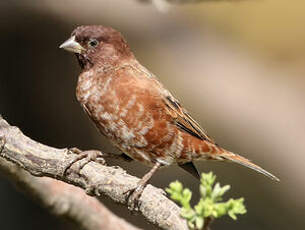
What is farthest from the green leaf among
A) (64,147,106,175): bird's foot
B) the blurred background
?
the blurred background

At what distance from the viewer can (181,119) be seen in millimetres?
5129

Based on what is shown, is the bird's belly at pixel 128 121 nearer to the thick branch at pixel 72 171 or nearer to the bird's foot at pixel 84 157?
the bird's foot at pixel 84 157

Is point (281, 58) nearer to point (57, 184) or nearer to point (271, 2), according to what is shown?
point (271, 2)

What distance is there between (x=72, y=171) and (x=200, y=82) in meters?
→ 5.13

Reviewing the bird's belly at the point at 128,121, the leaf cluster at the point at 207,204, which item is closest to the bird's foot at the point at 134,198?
the bird's belly at the point at 128,121

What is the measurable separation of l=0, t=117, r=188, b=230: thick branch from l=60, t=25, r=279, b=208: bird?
445 millimetres

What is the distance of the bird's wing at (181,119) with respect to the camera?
5039 millimetres

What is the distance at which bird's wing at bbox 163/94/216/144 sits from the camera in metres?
5.04

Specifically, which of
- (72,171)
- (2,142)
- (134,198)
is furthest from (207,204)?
(2,142)

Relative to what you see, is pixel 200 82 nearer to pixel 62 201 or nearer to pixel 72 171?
pixel 62 201

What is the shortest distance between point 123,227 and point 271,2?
254 inches

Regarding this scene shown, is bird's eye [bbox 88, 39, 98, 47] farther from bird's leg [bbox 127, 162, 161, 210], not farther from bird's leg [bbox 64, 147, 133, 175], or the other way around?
bird's leg [bbox 127, 162, 161, 210]

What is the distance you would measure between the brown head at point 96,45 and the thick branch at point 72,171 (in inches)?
40.9

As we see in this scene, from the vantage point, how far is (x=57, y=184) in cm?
462
